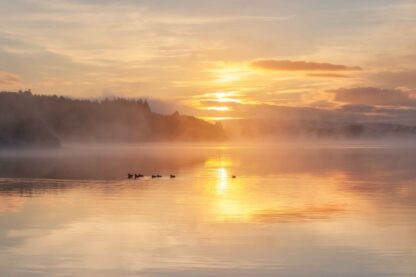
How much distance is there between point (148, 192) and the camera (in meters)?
41.6

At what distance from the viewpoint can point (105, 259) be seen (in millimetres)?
20453

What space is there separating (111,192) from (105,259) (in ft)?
68.9

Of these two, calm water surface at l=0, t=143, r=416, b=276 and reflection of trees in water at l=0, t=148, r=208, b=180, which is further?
reflection of trees in water at l=0, t=148, r=208, b=180

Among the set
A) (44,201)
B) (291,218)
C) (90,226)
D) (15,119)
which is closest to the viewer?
(90,226)

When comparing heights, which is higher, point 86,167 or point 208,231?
point 86,167

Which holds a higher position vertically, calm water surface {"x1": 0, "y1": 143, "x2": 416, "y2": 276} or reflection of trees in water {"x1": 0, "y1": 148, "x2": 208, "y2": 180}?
reflection of trees in water {"x1": 0, "y1": 148, "x2": 208, "y2": 180}

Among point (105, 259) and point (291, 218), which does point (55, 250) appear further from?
point (291, 218)

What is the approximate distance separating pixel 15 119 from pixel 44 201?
159 m

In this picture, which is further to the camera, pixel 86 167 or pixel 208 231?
pixel 86 167

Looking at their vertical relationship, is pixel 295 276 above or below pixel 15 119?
below

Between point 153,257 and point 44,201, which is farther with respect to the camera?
point 44,201

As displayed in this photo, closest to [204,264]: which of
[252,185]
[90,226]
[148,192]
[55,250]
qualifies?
[55,250]

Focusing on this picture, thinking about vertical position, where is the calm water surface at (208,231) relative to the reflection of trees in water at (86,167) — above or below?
below

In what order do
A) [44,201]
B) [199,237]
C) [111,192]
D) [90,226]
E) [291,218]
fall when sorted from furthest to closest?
Result: 1. [111,192]
2. [44,201]
3. [291,218]
4. [90,226]
5. [199,237]
